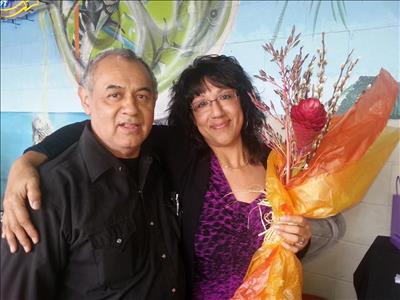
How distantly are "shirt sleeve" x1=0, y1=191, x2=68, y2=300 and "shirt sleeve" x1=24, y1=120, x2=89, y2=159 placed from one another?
27 centimetres

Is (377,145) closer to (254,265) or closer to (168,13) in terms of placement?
(254,265)

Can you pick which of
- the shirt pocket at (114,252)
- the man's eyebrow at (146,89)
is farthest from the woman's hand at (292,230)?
the man's eyebrow at (146,89)

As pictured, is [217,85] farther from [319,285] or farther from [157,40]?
[319,285]

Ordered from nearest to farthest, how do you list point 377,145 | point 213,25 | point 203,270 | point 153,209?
point 377,145, point 153,209, point 203,270, point 213,25

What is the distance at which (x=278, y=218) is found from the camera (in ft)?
3.17

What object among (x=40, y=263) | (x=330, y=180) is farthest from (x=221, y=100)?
(x=40, y=263)

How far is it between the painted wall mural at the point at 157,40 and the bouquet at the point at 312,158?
0.23 metres

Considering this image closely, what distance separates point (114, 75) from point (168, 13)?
1048mm

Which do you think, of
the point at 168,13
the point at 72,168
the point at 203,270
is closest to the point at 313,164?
the point at 203,270

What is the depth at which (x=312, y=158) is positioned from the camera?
94cm

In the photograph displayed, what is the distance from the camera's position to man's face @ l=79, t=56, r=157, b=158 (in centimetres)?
103

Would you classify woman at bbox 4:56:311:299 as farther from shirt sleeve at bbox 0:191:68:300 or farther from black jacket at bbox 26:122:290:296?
shirt sleeve at bbox 0:191:68:300

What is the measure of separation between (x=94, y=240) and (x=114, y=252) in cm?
7

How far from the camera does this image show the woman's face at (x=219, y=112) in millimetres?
1229
